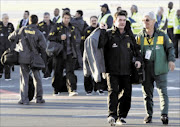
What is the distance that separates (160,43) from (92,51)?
1.25 m

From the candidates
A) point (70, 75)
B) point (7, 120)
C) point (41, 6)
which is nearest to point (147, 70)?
point (7, 120)

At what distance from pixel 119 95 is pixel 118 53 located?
78cm

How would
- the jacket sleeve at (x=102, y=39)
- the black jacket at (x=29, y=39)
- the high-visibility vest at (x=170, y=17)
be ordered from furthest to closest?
the high-visibility vest at (x=170, y=17) < the black jacket at (x=29, y=39) < the jacket sleeve at (x=102, y=39)

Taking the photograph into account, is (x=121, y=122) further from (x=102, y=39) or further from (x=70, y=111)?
(x=70, y=111)

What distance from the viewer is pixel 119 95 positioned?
1166 cm

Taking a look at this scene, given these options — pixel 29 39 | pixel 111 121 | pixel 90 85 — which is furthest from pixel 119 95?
pixel 90 85

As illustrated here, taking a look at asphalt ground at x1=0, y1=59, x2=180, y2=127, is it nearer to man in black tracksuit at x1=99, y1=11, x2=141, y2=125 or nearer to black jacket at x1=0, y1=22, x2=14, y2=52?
man in black tracksuit at x1=99, y1=11, x2=141, y2=125

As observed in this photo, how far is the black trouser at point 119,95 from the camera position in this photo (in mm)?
11289

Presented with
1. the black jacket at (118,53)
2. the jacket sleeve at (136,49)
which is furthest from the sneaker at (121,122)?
the jacket sleeve at (136,49)

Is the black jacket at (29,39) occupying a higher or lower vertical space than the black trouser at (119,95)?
higher

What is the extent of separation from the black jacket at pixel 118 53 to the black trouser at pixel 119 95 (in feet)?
0.46

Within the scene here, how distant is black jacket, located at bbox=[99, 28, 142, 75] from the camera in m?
11.3

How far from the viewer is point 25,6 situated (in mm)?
55000

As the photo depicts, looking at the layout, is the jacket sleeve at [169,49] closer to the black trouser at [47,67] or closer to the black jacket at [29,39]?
the black jacket at [29,39]
